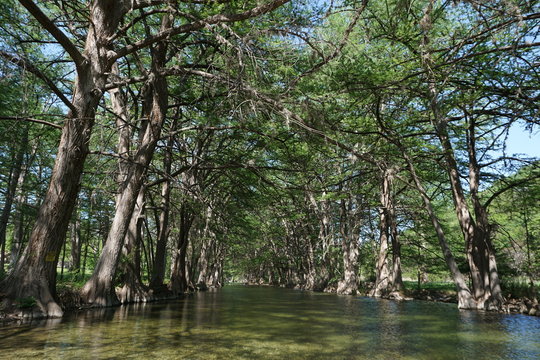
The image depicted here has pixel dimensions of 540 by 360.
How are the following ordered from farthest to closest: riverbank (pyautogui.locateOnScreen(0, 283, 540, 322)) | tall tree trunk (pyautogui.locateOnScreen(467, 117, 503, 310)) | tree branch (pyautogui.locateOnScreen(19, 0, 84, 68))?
tall tree trunk (pyautogui.locateOnScreen(467, 117, 503, 310)) < riverbank (pyautogui.locateOnScreen(0, 283, 540, 322)) < tree branch (pyautogui.locateOnScreen(19, 0, 84, 68))

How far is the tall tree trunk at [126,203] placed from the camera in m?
10.9

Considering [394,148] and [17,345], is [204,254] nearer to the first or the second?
[394,148]

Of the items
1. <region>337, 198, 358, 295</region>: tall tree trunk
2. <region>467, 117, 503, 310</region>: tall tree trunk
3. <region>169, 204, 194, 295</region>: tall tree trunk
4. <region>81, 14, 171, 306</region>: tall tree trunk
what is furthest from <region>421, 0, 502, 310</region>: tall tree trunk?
<region>169, 204, 194, 295</region>: tall tree trunk

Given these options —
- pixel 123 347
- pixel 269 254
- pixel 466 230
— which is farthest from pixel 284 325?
pixel 269 254

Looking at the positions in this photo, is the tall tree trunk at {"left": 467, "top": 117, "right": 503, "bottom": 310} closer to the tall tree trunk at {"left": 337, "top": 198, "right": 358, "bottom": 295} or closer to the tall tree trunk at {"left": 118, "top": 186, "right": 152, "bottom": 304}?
the tall tree trunk at {"left": 337, "top": 198, "right": 358, "bottom": 295}

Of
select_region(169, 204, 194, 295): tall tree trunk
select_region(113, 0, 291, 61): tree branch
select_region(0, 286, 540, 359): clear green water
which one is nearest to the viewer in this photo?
select_region(0, 286, 540, 359): clear green water

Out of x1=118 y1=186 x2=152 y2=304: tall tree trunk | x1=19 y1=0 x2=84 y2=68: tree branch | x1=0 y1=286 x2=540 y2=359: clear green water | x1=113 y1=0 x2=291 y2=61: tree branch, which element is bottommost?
x1=0 y1=286 x2=540 y2=359: clear green water

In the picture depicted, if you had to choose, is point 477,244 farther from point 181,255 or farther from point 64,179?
point 64,179

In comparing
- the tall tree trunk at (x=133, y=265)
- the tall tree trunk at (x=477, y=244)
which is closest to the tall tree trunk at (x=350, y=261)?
the tall tree trunk at (x=477, y=244)

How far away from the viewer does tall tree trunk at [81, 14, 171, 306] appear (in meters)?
→ 10.9

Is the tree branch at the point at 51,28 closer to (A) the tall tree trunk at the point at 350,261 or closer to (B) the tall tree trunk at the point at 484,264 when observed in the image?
(B) the tall tree trunk at the point at 484,264

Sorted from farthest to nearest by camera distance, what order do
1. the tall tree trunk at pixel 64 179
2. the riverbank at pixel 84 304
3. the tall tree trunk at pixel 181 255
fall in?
the tall tree trunk at pixel 181 255 < the tall tree trunk at pixel 64 179 < the riverbank at pixel 84 304

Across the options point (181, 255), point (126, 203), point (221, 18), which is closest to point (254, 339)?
point (221, 18)

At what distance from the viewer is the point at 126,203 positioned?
11695mm
